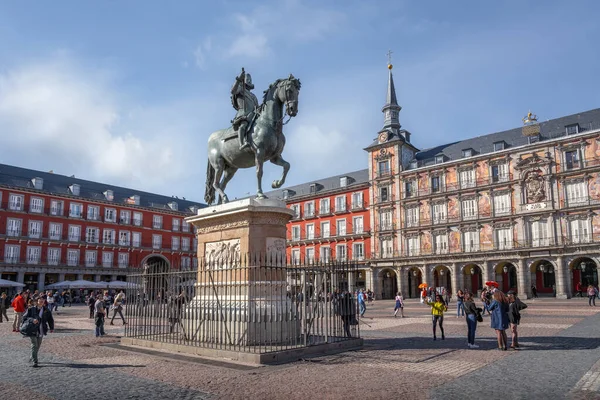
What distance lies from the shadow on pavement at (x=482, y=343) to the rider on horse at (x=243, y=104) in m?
5.51

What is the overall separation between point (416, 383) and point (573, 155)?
1506 inches

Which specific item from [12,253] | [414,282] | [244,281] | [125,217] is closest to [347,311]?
[244,281]

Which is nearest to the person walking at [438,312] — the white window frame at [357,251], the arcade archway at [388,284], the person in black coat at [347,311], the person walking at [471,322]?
the person walking at [471,322]

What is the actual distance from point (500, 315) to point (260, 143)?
20.6ft

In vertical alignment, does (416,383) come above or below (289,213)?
below

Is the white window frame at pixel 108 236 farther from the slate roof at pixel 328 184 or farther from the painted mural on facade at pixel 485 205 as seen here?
the painted mural on facade at pixel 485 205

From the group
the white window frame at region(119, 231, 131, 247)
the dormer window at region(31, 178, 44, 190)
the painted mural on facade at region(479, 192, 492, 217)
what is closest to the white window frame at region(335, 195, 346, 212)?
the painted mural on facade at region(479, 192, 492, 217)

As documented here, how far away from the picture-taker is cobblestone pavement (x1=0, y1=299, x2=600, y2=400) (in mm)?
6262

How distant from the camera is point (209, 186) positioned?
11695 mm

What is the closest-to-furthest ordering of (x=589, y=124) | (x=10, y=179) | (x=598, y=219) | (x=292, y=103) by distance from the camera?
1. (x=292, y=103)
2. (x=598, y=219)
3. (x=589, y=124)
4. (x=10, y=179)

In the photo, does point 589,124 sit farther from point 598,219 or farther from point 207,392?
point 207,392

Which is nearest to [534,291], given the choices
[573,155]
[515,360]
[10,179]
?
[573,155]

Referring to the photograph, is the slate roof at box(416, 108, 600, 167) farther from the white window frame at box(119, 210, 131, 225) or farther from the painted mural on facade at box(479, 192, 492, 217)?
the white window frame at box(119, 210, 131, 225)

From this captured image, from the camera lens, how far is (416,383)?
6.79 meters
